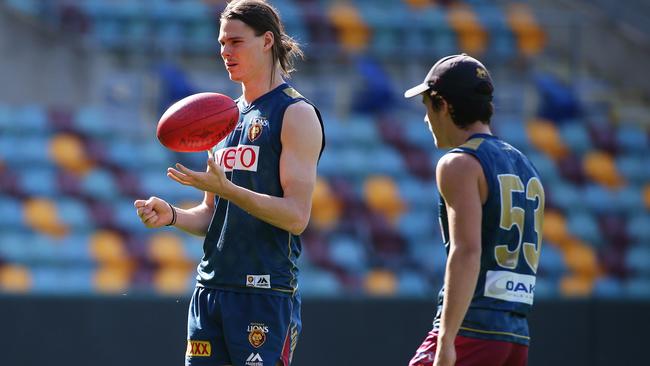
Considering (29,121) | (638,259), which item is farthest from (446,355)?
(29,121)

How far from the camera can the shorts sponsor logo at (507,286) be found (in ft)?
10.6

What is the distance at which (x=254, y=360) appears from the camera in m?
3.71

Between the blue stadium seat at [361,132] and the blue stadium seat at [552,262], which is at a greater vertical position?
the blue stadium seat at [361,132]

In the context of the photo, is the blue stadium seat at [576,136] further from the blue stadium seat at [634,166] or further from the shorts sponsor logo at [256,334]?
the shorts sponsor logo at [256,334]

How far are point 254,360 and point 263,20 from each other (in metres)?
1.23

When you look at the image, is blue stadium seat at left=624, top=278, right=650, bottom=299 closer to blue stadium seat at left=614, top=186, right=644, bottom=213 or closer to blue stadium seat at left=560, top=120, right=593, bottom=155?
blue stadium seat at left=614, top=186, right=644, bottom=213

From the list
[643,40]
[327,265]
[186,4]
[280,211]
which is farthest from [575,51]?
[280,211]

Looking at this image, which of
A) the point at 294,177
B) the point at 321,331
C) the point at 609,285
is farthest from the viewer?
the point at 609,285

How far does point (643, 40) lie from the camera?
10555 millimetres

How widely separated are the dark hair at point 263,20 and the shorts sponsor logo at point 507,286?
4.06 ft

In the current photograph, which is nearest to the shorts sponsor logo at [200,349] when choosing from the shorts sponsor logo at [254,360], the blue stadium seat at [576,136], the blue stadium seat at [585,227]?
the shorts sponsor logo at [254,360]

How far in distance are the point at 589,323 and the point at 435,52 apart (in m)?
3.38

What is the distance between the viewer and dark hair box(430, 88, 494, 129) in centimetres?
328

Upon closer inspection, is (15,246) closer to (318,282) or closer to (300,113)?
(318,282)
